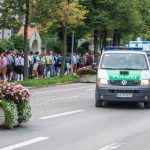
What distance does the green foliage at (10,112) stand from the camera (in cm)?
1325

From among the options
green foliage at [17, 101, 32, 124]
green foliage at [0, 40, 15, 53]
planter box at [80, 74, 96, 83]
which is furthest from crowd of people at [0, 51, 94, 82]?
green foliage at [17, 101, 32, 124]

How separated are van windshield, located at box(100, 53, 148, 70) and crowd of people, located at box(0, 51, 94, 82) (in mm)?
11566

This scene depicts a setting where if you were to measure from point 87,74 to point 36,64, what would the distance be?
3.34m

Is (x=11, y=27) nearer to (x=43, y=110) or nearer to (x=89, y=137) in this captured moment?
(x=43, y=110)

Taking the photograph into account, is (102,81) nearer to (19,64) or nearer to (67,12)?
(19,64)

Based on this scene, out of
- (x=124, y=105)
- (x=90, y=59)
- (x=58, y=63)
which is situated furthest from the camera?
(x=90, y=59)

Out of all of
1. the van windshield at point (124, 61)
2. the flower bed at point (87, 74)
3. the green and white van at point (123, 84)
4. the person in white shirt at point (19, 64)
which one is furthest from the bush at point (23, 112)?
the flower bed at point (87, 74)

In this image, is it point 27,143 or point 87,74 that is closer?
point 27,143

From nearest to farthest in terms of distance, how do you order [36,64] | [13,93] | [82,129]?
[13,93] < [82,129] < [36,64]

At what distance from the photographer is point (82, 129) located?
13.8 metres

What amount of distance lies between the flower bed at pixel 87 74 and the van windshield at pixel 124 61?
612 inches

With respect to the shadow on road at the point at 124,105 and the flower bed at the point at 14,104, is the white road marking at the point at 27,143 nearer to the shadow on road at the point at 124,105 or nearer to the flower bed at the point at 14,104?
the flower bed at the point at 14,104

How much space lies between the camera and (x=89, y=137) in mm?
12492

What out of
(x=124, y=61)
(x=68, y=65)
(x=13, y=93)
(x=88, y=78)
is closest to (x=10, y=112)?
(x=13, y=93)
